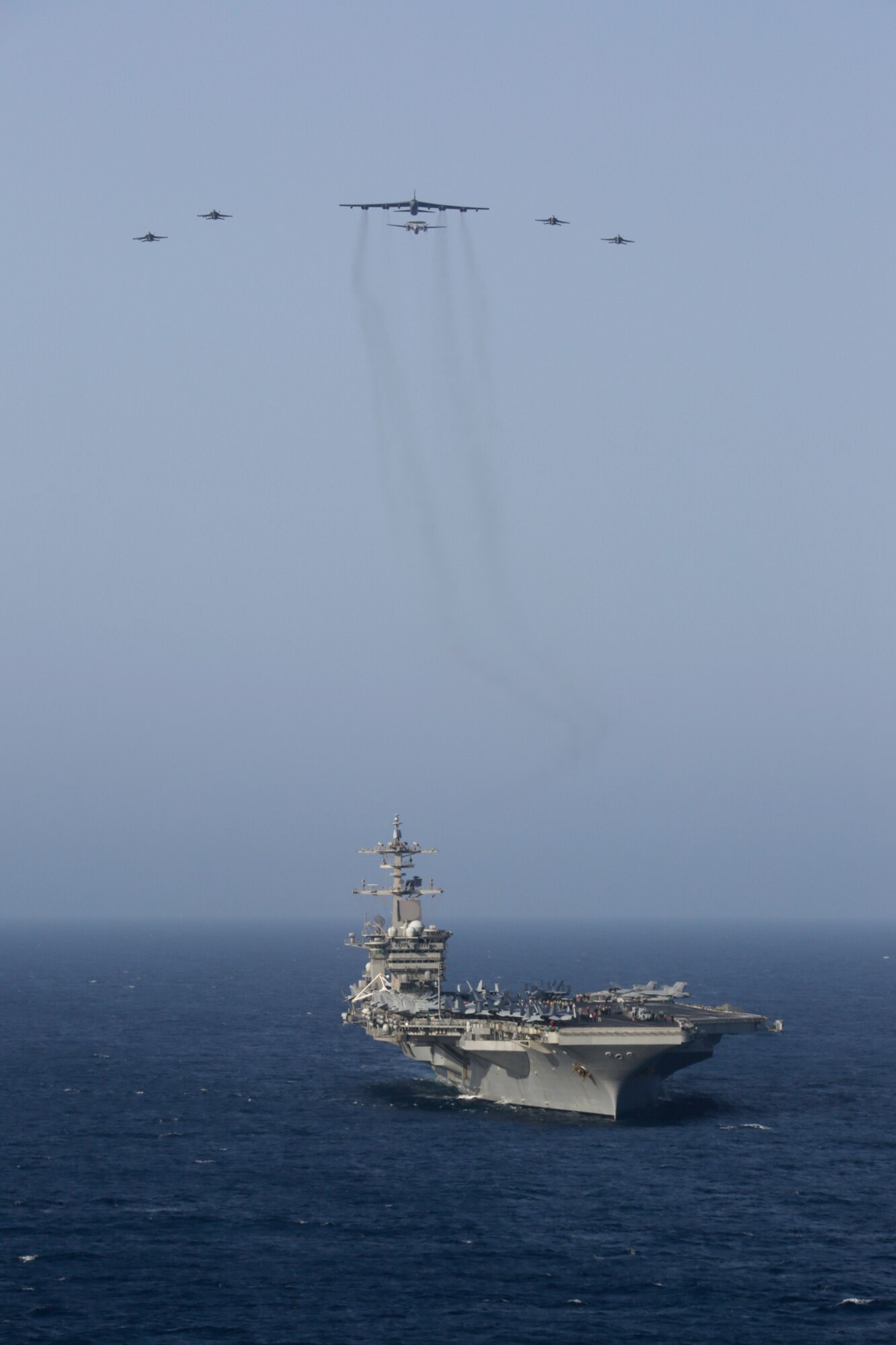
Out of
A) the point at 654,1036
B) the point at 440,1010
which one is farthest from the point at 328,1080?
the point at 654,1036

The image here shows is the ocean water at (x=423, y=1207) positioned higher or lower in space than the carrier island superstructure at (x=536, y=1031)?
lower

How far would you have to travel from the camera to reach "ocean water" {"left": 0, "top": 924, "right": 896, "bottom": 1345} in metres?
47.1

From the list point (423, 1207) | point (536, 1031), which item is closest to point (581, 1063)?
point (536, 1031)

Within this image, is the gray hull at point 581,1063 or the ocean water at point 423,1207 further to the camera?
the gray hull at point 581,1063

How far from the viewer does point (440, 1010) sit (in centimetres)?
8525

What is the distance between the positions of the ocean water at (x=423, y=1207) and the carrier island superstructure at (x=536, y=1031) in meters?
1.99

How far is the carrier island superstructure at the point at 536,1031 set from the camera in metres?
73.9

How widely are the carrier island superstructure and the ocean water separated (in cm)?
199

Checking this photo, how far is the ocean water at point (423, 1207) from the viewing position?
47.1m

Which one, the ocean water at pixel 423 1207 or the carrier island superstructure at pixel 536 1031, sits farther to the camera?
the carrier island superstructure at pixel 536 1031

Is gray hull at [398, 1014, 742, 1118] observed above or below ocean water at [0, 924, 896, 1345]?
above

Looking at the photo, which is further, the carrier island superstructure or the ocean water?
the carrier island superstructure

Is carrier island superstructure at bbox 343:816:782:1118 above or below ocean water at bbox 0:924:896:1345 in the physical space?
above

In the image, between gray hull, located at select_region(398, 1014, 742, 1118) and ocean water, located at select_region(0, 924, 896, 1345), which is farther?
gray hull, located at select_region(398, 1014, 742, 1118)
